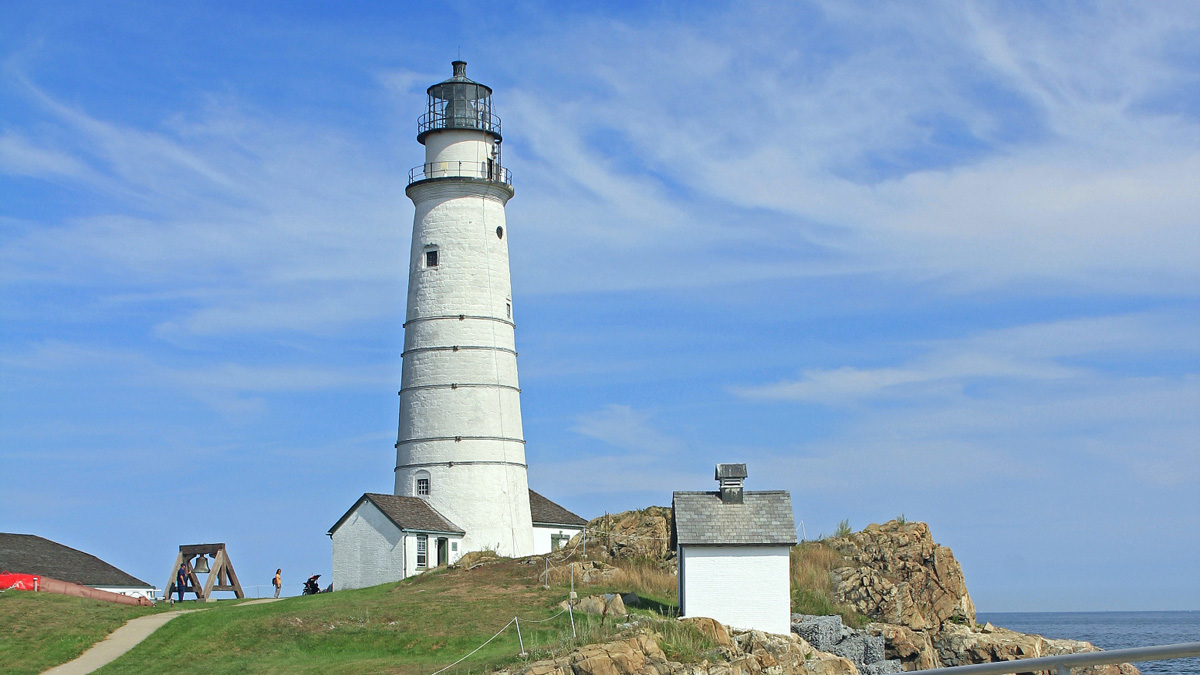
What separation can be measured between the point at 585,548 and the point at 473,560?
13.1 feet

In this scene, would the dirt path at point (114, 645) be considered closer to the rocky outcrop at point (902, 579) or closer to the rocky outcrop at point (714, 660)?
the rocky outcrop at point (714, 660)

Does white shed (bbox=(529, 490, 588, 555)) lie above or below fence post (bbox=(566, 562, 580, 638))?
above

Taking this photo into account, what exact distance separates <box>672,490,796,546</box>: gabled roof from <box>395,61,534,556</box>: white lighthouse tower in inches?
492

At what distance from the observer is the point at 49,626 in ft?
96.3

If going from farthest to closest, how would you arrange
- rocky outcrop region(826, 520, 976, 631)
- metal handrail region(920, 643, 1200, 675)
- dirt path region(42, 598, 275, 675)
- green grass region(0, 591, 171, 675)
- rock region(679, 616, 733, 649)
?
rocky outcrop region(826, 520, 976, 631), green grass region(0, 591, 171, 675), dirt path region(42, 598, 275, 675), rock region(679, 616, 733, 649), metal handrail region(920, 643, 1200, 675)

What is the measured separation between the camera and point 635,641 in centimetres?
2336

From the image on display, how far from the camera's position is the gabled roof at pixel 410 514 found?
38656mm

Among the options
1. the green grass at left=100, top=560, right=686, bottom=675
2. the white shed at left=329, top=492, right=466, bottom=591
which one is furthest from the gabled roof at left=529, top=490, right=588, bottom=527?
the green grass at left=100, top=560, right=686, bottom=675

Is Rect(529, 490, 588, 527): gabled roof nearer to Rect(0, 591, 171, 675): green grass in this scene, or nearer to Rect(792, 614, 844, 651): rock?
Rect(0, 591, 171, 675): green grass

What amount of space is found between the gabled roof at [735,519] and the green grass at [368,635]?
138 inches

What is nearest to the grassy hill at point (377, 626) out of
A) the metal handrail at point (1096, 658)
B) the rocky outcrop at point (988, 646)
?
the rocky outcrop at point (988, 646)

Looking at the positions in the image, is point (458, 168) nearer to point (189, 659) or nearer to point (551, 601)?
point (551, 601)

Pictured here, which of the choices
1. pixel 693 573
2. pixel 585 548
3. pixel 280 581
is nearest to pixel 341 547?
pixel 280 581

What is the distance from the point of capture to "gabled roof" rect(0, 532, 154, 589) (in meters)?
40.2
